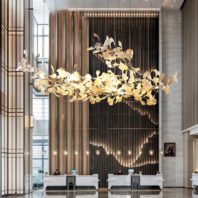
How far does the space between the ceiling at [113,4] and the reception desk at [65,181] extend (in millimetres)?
7990

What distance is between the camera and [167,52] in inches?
1035

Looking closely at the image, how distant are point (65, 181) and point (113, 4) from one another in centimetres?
855

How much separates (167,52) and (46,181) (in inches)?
332

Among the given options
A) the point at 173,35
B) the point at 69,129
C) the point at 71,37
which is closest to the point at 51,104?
the point at 69,129

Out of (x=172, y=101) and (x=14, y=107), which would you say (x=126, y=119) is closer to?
(x=172, y=101)

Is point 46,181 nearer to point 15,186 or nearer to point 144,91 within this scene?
point 15,186

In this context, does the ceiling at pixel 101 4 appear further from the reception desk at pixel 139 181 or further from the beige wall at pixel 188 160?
the reception desk at pixel 139 181

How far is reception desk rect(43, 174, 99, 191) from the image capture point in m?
24.5

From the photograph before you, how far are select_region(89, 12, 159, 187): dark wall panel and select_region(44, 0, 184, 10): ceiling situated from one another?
60cm

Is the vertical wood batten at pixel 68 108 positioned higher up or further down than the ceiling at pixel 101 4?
further down

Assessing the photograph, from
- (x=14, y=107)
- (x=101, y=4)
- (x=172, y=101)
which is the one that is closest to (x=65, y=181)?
(x=14, y=107)

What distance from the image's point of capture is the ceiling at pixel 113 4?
25203 millimetres

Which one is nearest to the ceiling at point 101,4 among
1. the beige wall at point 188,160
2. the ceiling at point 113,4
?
the ceiling at point 113,4

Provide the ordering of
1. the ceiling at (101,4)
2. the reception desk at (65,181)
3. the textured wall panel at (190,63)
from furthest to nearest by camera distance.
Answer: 1. the ceiling at (101,4)
2. the reception desk at (65,181)
3. the textured wall panel at (190,63)
